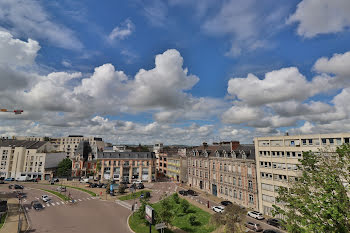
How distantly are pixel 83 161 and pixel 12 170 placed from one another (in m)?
34.2

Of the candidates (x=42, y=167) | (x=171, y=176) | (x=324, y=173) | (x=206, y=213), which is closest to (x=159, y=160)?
(x=171, y=176)

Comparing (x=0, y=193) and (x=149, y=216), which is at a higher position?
(x=149, y=216)

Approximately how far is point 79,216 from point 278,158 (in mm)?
48807

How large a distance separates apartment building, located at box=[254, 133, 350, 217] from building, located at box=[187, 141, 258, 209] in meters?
2.55

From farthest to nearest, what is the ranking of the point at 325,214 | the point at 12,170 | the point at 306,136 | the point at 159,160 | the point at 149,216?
1. the point at 159,160
2. the point at 12,170
3. the point at 306,136
4. the point at 149,216
5. the point at 325,214

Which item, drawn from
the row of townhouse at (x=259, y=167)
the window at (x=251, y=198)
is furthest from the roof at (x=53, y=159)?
the window at (x=251, y=198)

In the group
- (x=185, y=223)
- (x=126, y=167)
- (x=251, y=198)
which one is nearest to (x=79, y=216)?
(x=185, y=223)

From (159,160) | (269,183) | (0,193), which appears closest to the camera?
(269,183)

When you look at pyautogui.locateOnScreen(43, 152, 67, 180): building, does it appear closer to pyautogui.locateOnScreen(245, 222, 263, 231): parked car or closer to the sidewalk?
the sidewalk

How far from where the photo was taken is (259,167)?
49938mm

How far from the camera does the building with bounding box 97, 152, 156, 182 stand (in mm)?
91938

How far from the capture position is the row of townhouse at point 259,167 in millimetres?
40222

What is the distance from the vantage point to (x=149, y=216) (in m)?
32.5

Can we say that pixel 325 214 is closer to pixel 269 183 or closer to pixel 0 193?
pixel 269 183
